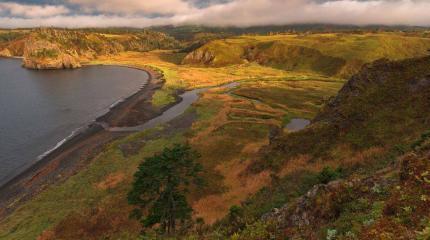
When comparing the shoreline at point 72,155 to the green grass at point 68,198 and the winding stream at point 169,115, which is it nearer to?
the winding stream at point 169,115

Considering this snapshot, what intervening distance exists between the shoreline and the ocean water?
2.81 m

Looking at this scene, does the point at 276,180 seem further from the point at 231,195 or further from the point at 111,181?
the point at 111,181

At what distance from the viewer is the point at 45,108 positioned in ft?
387

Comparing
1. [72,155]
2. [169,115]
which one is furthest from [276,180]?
[169,115]

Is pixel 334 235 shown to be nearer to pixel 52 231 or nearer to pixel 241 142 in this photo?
pixel 52 231

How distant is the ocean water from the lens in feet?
250

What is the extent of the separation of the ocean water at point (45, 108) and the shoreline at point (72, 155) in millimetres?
2806

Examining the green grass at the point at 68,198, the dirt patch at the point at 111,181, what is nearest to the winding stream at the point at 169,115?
the green grass at the point at 68,198

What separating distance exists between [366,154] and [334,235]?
24.9 metres

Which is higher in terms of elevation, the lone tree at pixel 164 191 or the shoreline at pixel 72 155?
the lone tree at pixel 164 191

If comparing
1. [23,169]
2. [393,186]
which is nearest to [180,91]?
[23,169]

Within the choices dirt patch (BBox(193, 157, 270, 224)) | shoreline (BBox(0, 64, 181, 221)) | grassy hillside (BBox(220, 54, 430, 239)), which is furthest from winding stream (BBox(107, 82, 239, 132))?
grassy hillside (BBox(220, 54, 430, 239))

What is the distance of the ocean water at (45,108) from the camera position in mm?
76194

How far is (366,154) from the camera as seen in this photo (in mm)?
36875
